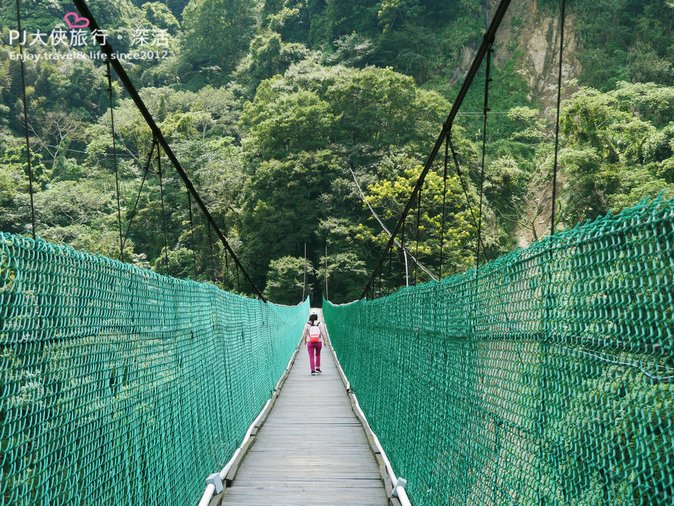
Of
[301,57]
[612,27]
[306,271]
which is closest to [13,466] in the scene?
[306,271]

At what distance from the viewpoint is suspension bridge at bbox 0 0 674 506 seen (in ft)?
3.70

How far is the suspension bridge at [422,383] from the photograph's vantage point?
3.70 feet

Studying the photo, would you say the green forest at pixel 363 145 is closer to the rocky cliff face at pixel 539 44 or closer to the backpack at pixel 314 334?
the rocky cliff face at pixel 539 44

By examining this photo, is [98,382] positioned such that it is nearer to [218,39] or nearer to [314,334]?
[314,334]

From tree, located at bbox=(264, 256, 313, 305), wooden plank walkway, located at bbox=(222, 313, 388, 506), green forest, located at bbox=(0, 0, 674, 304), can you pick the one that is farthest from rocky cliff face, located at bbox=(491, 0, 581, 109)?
wooden plank walkway, located at bbox=(222, 313, 388, 506)

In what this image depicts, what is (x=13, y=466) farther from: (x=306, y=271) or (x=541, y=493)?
(x=306, y=271)

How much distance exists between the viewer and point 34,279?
4.49ft

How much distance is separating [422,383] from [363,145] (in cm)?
2811

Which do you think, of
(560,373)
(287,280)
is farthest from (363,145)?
(560,373)

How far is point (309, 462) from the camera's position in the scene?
4.23 meters

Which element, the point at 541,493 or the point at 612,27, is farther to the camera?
the point at 612,27

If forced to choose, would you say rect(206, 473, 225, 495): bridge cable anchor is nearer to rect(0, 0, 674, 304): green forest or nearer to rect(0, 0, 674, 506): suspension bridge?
rect(0, 0, 674, 506): suspension bridge

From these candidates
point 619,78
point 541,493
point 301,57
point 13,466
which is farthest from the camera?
point 301,57

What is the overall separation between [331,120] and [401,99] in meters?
3.43
